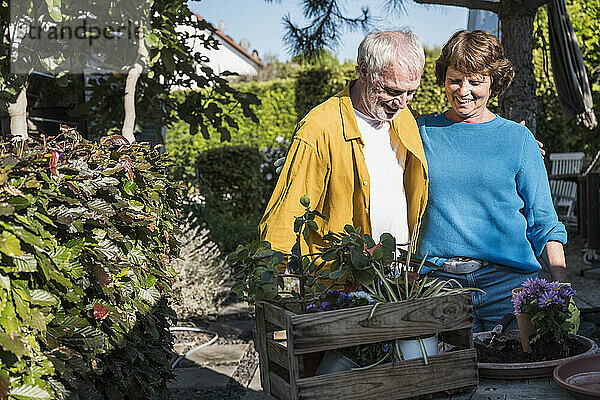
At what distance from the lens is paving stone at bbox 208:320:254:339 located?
4.88m

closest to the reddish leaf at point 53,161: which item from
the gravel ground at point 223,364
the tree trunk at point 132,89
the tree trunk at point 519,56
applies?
the gravel ground at point 223,364

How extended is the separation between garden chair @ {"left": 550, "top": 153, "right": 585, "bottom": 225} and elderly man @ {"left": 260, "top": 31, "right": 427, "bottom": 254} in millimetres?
6111

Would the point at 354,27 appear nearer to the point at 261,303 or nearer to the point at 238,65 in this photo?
the point at 261,303

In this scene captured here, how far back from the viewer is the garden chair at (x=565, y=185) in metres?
8.15

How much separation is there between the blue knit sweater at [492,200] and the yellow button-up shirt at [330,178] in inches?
3.2

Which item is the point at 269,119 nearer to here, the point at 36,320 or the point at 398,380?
the point at 36,320

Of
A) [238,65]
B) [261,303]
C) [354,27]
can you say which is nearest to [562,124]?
[354,27]

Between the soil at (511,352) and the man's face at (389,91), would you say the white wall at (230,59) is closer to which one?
the man's face at (389,91)

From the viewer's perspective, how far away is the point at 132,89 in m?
4.60

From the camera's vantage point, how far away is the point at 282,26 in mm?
5254

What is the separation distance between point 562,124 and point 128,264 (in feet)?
34.3

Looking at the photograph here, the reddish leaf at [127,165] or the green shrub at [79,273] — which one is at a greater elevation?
the reddish leaf at [127,165]

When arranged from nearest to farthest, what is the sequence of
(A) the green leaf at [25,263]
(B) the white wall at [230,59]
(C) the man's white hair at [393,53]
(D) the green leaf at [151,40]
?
(A) the green leaf at [25,263] → (C) the man's white hair at [393,53] → (D) the green leaf at [151,40] → (B) the white wall at [230,59]

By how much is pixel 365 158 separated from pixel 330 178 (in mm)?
141
